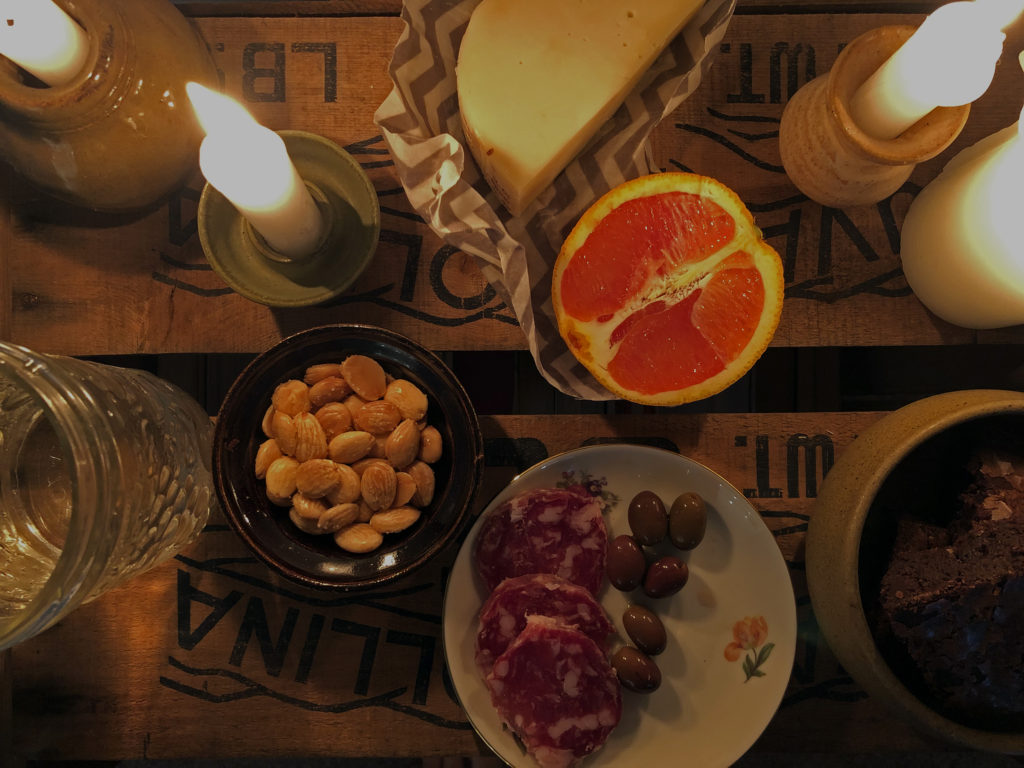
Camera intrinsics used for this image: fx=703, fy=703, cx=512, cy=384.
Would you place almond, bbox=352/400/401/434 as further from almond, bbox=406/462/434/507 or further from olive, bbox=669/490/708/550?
olive, bbox=669/490/708/550

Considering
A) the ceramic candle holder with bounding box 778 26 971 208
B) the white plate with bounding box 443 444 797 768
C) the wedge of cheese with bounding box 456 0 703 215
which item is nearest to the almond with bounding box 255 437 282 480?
the white plate with bounding box 443 444 797 768

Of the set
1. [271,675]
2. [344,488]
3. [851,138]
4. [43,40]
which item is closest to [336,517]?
[344,488]

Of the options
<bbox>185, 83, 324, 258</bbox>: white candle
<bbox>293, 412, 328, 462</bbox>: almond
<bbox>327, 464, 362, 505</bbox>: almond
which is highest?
<bbox>185, 83, 324, 258</bbox>: white candle

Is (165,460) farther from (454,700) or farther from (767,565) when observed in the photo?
(767,565)

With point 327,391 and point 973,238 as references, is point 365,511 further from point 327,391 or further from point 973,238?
Result: point 973,238

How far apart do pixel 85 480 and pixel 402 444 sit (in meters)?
0.26

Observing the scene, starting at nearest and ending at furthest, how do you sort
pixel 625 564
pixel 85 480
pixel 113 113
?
pixel 85 480 → pixel 113 113 → pixel 625 564

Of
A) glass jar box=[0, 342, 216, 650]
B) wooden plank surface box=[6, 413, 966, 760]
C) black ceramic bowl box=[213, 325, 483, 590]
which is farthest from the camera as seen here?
wooden plank surface box=[6, 413, 966, 760]

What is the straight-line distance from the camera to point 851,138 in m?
0.65

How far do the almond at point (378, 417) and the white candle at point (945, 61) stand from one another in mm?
538

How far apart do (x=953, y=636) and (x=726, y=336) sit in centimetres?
32

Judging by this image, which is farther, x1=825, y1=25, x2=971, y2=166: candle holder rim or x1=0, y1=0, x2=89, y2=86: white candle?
x1=825, y1=25, x2=971, y2=166: candle holder rim

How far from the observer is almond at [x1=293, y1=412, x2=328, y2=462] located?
662 millimetres

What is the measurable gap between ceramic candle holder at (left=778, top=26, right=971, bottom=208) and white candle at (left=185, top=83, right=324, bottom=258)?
495mm
